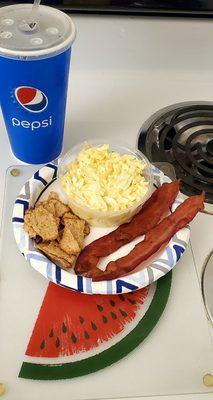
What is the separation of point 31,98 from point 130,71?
332 mm

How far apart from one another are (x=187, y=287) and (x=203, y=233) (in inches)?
3.8

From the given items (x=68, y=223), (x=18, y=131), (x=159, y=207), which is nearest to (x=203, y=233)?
(x=159, y=207)

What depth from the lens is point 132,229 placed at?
0.61m

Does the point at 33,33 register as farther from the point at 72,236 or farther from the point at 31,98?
the point at 72,236

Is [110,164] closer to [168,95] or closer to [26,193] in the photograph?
[26,193]

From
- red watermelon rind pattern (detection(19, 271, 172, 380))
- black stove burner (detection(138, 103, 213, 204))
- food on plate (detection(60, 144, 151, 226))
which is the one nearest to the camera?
red watermelon rind pattern (detection(19, 271, 172, 380))

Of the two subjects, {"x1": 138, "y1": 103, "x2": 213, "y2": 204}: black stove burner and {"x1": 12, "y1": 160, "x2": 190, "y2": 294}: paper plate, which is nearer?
{"x1": 12, "y1": 160, "x2": 190, "y2": 294}: paper plate

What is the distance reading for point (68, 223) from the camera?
0.60m

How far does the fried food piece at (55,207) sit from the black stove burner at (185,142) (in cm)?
19

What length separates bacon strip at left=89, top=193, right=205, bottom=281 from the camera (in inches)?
21.6

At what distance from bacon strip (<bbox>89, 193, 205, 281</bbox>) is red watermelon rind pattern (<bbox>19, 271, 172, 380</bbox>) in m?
0.06

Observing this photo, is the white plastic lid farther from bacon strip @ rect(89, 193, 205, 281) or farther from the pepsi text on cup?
bacon strip @ rect(89, 193, 205, 281)

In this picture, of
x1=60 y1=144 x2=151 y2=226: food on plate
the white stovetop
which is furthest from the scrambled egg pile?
the white stovetop

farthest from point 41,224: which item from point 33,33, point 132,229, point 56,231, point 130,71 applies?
point 130,71
